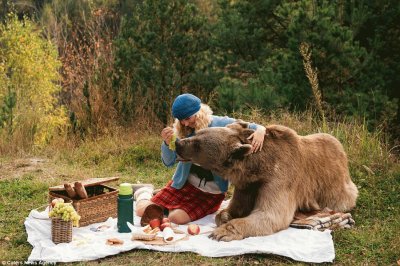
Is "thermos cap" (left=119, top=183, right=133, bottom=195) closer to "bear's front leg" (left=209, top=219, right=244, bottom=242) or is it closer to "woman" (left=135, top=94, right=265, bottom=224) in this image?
"woman" (left=135, top=94, right=265, bottom=224)

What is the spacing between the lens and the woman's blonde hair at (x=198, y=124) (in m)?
5.00

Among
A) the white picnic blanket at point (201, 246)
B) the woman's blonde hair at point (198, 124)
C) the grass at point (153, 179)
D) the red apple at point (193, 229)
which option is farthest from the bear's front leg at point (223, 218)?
the woman's blonde hair at point (198, 124)

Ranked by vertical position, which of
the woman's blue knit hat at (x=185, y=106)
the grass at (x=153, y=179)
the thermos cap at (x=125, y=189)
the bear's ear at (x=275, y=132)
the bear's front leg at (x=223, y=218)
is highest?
the woman's blue knit hat at (x=185, y=106)

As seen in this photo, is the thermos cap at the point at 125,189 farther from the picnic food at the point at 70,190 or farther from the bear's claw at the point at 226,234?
the bear's claw at the point at 226,234

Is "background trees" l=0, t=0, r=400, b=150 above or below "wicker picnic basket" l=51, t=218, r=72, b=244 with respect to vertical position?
above

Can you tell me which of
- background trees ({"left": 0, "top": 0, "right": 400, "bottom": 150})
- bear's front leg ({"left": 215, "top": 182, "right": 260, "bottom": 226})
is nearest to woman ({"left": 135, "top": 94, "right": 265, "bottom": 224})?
bear's front leg ({"left": 215, "top": 182, "right": 260, "bottom": 226})

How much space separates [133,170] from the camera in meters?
7.64

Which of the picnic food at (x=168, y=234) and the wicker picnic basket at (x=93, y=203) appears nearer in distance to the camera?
the picnic food at (x=168, y=234)

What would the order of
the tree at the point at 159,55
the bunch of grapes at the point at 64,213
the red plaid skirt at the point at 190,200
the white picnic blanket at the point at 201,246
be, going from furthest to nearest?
the tree at the point at 159,55 → the red plaid skirt at the point at 190,200 → the bunch of grapes at the point at 64,213 → the white picnic blanket at the point at 201,246

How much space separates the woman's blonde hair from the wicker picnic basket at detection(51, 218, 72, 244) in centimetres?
130

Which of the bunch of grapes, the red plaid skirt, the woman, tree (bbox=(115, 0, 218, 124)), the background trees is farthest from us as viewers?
tree (bbox=(115, 0, 218, 124))

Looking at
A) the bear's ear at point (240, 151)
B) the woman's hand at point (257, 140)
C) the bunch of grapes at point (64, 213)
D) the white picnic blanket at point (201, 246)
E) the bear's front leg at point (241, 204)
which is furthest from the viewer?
the bear's front leg at point (241, 204)

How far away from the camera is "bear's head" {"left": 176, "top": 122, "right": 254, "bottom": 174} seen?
4.61 metres

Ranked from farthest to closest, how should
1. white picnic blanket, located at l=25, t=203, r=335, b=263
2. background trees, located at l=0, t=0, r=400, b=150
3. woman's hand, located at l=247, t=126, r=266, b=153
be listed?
background trees, located at l=0, t=0, r=400, b=150 → woman's hand, located at l=247, t=126, r=266, b=153 → white picnic blanket, located at l=25, t=203, r=335, b=263
